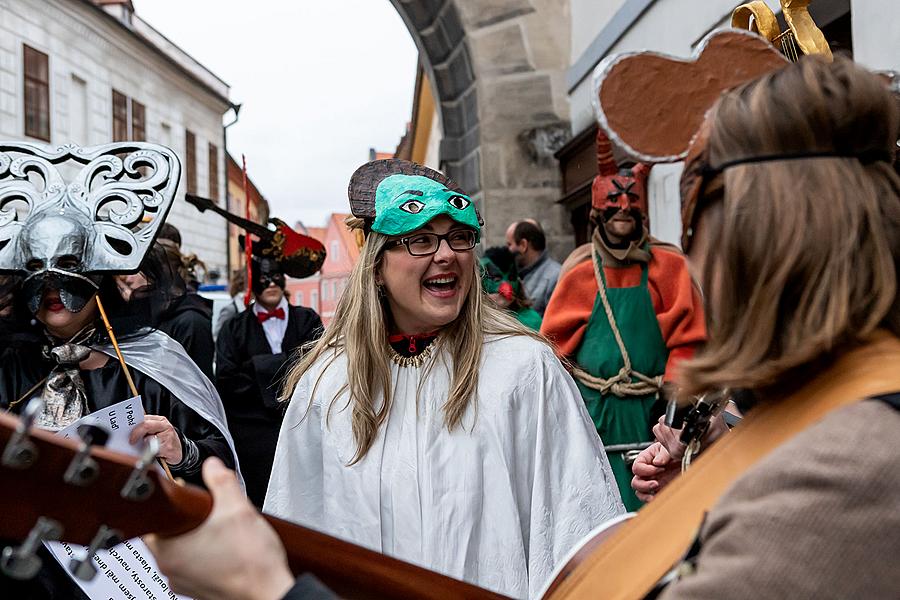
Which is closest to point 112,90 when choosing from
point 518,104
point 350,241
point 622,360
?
point 518,104

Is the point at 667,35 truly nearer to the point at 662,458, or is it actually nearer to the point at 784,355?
the point at 662,458

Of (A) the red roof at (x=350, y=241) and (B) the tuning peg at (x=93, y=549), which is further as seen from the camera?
(A) the red roof at (x=350, y=241)

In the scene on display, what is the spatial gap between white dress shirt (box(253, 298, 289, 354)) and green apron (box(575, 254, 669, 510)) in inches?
80.6

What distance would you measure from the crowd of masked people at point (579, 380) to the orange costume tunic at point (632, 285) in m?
0.01

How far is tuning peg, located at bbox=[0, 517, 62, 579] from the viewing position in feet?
3.07

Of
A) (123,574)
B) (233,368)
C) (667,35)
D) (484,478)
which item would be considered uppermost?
(667,35)

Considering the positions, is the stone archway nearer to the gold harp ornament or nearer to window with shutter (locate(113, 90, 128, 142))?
the gold harp ornament

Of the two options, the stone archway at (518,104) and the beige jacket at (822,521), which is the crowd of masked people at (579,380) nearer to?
the beige jacket at (822,521)

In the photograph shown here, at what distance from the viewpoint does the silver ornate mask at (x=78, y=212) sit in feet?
8.98

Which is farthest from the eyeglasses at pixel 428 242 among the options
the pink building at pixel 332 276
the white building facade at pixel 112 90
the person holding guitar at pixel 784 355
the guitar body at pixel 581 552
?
the white building facade at pixel 112 90

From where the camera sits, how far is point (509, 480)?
7.93 ft

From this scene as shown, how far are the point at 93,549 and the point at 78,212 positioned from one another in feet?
6.77

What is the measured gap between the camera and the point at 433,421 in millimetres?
2549

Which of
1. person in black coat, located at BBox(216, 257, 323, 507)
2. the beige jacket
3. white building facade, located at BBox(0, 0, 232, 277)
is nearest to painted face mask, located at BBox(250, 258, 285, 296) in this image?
person in black coat, located at BBox(216, 257, 323, 507)
